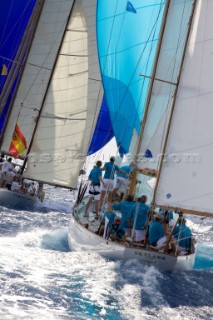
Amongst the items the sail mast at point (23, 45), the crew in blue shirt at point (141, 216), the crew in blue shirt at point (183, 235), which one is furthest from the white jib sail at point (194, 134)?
the sail mast at point (23, 45)

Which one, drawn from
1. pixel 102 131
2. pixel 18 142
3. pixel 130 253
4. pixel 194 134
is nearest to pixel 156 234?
pixel 130 253

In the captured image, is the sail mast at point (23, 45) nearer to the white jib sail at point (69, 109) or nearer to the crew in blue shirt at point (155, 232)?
the white jib sail at point (69, 109)

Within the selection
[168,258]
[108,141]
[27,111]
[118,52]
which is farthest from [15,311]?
[27,111]

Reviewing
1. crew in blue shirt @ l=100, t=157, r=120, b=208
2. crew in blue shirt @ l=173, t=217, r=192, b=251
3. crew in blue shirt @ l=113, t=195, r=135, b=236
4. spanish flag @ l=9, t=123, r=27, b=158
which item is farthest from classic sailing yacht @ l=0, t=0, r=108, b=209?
crew in blue shirt @ l=173, t=217, r=192, b=251

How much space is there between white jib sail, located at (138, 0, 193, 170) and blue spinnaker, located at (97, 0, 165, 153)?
127 inches

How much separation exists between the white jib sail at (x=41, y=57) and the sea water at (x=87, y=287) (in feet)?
42.2

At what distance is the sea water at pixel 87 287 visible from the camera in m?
12.6

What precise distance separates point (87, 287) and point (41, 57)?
63.0 feet

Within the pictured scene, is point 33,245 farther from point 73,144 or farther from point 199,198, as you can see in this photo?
point 73,144

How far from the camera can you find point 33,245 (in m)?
18.5

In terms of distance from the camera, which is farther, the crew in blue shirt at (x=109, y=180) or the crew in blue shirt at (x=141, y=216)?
the crew in blue shirt at (x=109, y=180)

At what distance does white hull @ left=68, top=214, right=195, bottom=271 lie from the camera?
1612 cm

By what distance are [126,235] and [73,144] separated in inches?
463

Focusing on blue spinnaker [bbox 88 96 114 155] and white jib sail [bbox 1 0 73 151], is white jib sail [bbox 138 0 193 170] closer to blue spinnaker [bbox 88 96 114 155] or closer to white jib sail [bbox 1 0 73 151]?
blue spinnaker [bbox 88 96 114 155]
